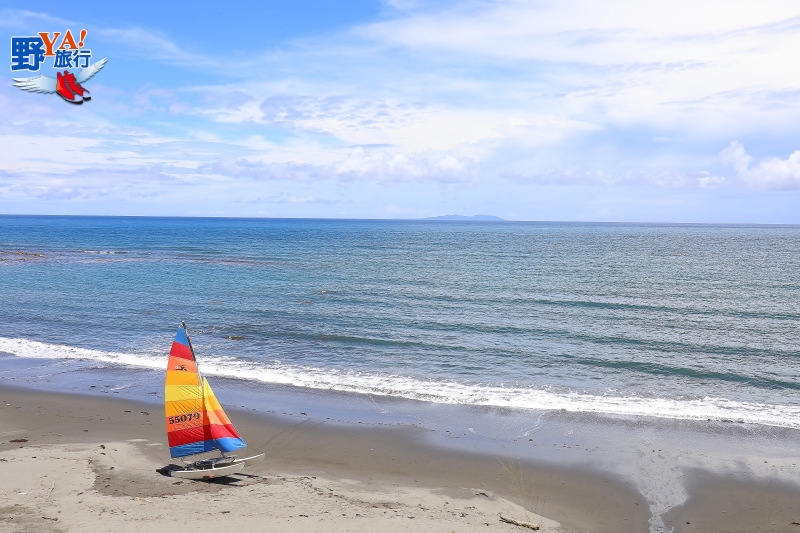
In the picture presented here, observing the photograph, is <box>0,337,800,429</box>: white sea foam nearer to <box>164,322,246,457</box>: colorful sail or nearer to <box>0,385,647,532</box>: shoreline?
<box>0,385,647,532</box>: shoreline

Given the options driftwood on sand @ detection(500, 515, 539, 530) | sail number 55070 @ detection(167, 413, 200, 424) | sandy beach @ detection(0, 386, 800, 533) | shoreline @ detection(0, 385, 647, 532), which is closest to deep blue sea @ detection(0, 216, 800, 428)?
shoreline @ detection(0, 385, 647, 532)

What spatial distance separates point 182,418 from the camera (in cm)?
1562

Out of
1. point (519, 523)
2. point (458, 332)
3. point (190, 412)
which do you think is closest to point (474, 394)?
point (458, 332)

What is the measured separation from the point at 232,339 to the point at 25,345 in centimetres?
1028

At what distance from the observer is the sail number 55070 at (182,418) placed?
15.6 metres

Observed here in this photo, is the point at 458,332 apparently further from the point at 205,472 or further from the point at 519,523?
the point at 519,523

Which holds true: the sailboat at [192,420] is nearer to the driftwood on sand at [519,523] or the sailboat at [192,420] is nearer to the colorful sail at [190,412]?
the colorful sail at [190,412]

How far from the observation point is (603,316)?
38.5 m

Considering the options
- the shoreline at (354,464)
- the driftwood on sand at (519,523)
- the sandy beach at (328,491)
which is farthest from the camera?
the shoreline at (354,464)

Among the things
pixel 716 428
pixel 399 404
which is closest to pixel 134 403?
pixel 399 404

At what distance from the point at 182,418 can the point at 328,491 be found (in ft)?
13.7

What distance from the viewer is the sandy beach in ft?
42.8

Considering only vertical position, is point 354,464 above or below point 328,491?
below

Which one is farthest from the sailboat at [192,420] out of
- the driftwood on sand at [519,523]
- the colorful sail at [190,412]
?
the driftwood on sand at [519,523]
